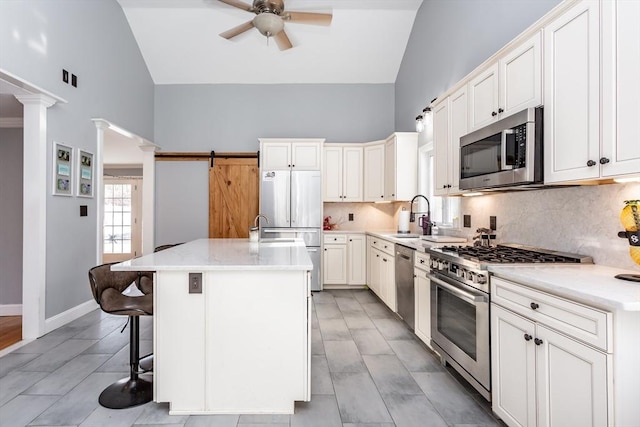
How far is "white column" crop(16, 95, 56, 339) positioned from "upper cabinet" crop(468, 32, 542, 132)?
3.82m

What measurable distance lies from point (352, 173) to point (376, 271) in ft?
5.53

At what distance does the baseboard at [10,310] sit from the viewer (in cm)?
431

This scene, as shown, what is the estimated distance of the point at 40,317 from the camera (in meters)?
3.41

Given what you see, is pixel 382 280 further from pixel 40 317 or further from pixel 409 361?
pixel 40 317

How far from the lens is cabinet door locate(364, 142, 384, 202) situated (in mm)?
5557

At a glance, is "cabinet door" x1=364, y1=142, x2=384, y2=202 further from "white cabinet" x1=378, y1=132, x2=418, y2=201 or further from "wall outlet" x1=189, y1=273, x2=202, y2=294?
"wall outlet" x1=189, y1=273, x2=202, y2=294

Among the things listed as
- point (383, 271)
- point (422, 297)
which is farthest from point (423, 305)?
point (383, 271)

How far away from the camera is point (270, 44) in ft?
18.2

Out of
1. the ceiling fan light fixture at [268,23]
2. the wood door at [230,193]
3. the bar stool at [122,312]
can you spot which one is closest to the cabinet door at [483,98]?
the ceiling fan light fixture at [268,23]

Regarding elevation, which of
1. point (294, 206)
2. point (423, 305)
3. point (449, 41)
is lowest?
point (423, 305)

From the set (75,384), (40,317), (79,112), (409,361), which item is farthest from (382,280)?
(79,112)

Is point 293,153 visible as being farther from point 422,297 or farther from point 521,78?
point 521,78

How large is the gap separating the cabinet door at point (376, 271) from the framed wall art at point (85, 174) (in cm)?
357

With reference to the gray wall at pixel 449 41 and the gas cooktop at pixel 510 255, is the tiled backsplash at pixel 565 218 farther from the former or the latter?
the gray wall at pixel 449 41
